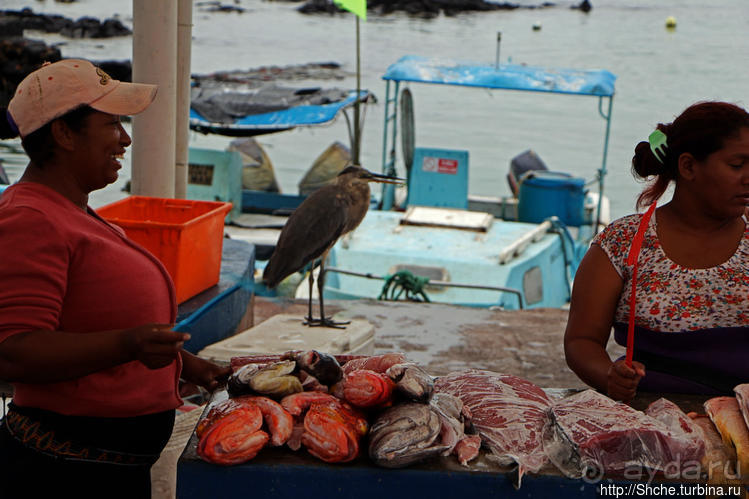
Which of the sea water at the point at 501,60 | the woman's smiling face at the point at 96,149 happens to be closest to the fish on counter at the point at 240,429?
the woman's smiling face at the point at 96,149

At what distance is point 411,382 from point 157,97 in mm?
2707

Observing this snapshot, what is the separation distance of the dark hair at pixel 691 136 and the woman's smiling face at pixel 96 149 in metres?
1.58

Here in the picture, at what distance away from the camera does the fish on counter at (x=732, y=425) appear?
199 centimetres

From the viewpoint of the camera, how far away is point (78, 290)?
1.81 metres

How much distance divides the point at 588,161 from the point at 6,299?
28.6m

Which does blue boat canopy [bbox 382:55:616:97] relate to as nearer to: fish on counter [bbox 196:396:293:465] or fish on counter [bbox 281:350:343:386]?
fish on counter [bbox 281:350:343:386]

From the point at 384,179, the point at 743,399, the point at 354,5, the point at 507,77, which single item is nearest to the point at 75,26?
the point at 507,77

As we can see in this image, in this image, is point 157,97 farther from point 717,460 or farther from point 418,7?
point 418,7

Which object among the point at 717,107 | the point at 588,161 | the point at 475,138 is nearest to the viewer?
the point at 717,107

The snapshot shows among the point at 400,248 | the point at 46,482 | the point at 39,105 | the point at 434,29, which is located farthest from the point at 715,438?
the point at 434,29

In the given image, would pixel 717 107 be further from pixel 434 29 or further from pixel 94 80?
pixel 434 29

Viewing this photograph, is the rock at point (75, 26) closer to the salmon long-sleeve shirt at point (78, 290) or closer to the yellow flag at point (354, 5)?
the yellow flag at point (354, 5)

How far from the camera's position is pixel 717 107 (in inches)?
96.0

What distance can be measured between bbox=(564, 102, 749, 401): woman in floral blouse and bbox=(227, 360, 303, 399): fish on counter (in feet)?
2.91
